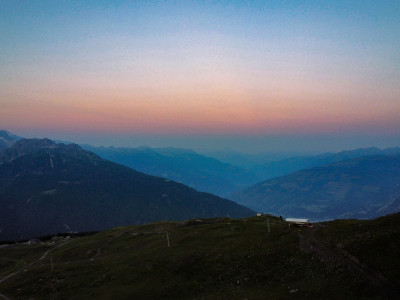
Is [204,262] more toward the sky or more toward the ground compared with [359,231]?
more toward the ground

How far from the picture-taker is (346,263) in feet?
150

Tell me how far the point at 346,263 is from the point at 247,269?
18.5 m

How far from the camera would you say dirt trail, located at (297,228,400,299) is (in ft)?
122

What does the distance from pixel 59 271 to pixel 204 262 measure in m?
52.7

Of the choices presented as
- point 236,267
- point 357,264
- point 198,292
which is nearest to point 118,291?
point 198,292

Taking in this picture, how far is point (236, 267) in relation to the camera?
189ft

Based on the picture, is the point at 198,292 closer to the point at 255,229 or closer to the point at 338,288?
the point at 338,288

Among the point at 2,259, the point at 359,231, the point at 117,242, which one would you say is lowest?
the point at 2,259

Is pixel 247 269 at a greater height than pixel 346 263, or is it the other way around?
pixel 346 263

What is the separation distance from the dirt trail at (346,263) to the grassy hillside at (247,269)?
11 centimetres

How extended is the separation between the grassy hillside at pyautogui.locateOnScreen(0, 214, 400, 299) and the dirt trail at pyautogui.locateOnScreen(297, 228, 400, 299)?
0.37 feet

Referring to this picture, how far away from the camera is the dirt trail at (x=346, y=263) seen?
3712 cm

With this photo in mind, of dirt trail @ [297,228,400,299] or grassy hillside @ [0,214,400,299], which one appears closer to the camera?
dirt trail @ [297,228,400,299]

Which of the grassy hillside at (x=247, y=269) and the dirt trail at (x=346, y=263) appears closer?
the dirt trail at (x=346, y=263)
